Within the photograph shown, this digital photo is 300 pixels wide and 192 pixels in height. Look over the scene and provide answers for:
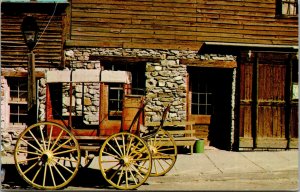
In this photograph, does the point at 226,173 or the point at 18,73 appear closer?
the point at 226,173

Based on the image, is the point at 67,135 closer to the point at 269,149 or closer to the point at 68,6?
the point at 68,6

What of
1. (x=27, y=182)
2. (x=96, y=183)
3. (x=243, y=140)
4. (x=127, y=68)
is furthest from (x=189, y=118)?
(x=27, y=182)

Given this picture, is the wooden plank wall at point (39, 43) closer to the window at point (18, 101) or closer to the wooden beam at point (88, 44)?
the wooden beam at point (88, 44)

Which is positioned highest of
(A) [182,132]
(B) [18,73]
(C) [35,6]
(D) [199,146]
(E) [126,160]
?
(C) [35,6]

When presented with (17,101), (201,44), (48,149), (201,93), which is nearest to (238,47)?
(201,44)

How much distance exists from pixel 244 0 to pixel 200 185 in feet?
19.2

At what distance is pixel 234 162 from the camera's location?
27.1 feet

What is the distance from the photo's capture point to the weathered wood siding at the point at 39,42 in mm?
9492

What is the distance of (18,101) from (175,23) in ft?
15.8

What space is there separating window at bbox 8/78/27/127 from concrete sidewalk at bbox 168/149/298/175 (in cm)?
441

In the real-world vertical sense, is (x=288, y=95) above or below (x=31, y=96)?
above

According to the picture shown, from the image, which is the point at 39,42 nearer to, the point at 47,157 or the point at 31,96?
the point at 31,96

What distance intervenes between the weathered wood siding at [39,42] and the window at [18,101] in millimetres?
501

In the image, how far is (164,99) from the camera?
968cm
